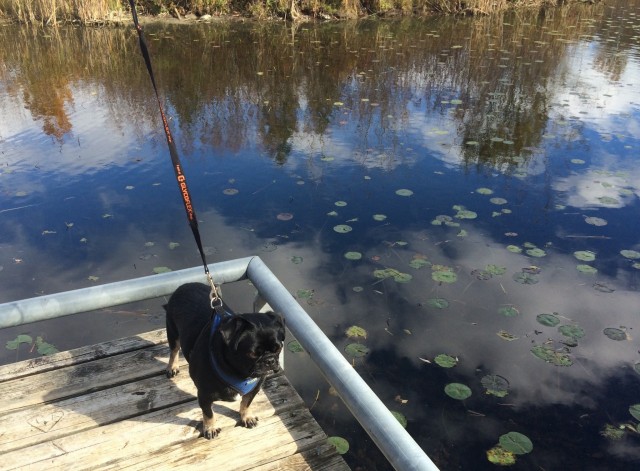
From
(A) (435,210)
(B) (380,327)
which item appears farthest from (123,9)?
(B) (380,327)

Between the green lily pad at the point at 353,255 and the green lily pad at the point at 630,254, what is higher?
the green lily pad at the point at 630,254

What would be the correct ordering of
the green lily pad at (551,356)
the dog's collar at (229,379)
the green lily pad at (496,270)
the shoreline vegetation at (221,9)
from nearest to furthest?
1. the dog's collar at (229,379)
2. the green lily pad at (551,356)
3. the green lily pad at (496,270)
4. the shoreline vegetation at (221,9)

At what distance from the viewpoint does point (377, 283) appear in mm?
5008

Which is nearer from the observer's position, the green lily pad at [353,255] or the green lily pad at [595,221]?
the green lily pad at [353,255]

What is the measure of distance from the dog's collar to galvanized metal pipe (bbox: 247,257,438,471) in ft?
1.01

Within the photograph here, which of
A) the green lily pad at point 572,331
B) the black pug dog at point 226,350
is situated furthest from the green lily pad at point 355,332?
the black pug dog at point 226,350

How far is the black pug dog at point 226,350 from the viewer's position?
2230 mm

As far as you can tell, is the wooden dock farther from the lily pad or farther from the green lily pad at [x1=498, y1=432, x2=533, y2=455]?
the lily pad

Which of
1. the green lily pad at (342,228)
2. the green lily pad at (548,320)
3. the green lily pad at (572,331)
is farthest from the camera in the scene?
the green lily pad at (342,228)

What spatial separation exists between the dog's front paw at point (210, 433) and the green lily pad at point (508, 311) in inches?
119

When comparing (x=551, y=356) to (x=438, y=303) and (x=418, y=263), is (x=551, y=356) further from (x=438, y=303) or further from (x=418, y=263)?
(x=418, y=263)

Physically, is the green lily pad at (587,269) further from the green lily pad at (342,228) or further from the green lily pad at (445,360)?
the green lily pad at (342,228)

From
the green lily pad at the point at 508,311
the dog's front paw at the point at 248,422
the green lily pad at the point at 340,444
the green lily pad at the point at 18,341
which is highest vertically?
the dog's front paw at the point at 248,422

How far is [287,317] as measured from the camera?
95.8 inches
